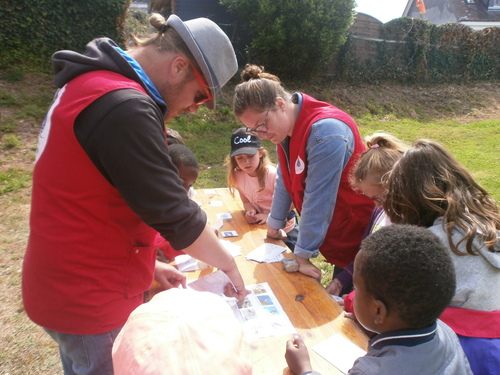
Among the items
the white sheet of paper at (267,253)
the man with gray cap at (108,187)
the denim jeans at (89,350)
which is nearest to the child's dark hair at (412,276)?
the man with gray cap at (108,187)

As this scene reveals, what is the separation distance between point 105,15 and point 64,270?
8635 millimetres

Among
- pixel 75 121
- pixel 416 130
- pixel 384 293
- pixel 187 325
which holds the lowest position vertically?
pixel 416 130

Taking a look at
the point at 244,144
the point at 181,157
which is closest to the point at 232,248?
the point at 181,157

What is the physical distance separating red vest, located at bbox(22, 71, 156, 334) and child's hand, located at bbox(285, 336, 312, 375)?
0.65 metres

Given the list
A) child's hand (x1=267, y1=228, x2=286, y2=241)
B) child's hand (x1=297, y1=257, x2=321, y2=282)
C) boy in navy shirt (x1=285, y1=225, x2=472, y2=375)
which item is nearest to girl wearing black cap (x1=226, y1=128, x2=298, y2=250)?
child's hand (x1=267, y1=228, x2=286, y2=241)

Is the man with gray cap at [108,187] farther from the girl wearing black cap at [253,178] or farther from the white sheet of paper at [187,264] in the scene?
the girl wearing black cap at [253,178]

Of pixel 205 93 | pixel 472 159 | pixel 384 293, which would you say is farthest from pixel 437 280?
pixel 472 159

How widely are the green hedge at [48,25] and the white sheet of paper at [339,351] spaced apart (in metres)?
8.66

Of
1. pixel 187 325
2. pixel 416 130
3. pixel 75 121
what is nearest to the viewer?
pixel 187 325

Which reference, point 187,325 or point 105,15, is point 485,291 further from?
point 105,15

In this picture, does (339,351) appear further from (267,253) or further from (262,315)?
(267,253)

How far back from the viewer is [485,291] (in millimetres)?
1441

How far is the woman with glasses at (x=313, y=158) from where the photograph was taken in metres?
2.02

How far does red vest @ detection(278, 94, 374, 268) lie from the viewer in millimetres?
2148
